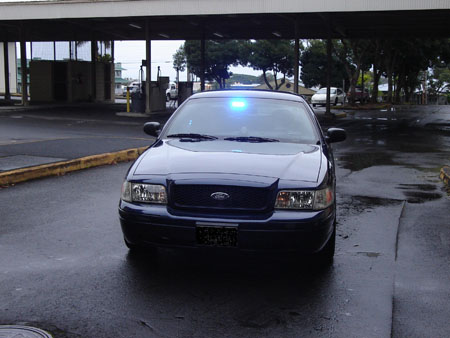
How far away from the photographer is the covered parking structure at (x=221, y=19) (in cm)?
2106

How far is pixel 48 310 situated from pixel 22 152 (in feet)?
25.4

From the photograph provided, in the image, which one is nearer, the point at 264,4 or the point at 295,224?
the point at 295,224

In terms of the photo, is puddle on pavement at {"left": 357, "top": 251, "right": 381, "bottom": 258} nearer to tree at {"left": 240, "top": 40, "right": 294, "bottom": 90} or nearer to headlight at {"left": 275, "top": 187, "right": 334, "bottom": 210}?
headlight at {"left": 275, "top": 187, "right": 334, "bottom": 210}

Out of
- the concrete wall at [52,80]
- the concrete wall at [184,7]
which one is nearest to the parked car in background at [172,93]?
the concrete wall at [52,80]

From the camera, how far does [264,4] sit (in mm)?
21219

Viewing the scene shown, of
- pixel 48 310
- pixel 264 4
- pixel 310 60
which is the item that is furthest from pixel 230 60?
pixel 48 310

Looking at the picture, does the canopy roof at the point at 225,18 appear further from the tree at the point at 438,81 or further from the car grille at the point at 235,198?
the tree at the point at 438,81

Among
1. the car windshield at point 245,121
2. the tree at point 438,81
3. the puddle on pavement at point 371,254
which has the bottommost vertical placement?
the puddle on pavement at point 371,254

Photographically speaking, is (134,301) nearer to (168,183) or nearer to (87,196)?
(168,183)

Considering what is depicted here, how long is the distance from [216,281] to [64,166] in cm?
591

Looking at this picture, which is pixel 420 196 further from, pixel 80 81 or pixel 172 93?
pixel 172 93

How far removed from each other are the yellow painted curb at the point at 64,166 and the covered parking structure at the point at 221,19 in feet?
38.2

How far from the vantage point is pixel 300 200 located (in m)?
4.39

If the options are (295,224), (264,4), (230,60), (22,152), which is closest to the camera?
(295,224)
